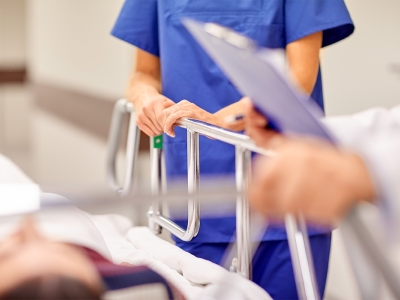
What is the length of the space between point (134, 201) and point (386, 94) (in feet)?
4.27

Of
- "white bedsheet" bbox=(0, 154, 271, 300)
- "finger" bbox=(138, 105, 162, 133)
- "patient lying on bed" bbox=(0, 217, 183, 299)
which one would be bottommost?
"white bedsheet" bbox=(0, 154, 271, 300)

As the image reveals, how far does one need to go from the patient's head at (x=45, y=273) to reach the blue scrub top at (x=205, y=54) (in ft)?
2.01

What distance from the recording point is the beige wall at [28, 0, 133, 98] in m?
2.88

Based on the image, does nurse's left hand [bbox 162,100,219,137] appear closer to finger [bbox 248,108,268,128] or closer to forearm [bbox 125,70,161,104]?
forearm [bbox 125,70,161,104]

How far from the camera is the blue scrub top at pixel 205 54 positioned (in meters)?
1.16

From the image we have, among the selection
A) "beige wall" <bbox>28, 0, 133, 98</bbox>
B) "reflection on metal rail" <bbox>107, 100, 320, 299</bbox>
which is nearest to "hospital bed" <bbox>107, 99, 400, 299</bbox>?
"reflection on metal rail" <bbox>107, 100, 320, 299</bbox>

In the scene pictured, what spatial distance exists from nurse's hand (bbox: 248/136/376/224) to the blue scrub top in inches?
29.5

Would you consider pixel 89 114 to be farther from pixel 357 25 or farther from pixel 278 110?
pixel 278 110

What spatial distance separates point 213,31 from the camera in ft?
1.86

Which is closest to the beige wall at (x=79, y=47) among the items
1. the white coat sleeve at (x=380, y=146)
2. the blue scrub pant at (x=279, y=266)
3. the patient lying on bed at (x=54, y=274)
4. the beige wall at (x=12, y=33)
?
the beige wall at (x=12, y=33)

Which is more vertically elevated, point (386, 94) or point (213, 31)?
point (213, 31)

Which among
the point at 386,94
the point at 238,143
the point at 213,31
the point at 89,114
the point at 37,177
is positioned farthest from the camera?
the point at 37,177

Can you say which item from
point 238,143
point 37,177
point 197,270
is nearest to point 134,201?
point 238,143

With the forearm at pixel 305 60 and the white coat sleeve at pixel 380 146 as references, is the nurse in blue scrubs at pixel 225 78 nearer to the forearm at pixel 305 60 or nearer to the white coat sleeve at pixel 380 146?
the forearm at pixel 305 60
